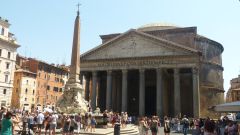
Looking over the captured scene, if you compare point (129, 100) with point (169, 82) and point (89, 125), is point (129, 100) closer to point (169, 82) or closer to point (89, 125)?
point (169, 82)

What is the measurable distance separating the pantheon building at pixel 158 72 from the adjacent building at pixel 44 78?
43.1ft

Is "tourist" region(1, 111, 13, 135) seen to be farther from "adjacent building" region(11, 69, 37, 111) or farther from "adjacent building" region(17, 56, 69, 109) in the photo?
"adjacent building" region(17, 56, 69, 109)

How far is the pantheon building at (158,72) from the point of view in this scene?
32594mm

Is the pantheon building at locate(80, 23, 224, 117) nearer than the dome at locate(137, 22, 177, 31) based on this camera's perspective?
Yes

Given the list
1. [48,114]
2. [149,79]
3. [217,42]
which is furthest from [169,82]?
[48,114]

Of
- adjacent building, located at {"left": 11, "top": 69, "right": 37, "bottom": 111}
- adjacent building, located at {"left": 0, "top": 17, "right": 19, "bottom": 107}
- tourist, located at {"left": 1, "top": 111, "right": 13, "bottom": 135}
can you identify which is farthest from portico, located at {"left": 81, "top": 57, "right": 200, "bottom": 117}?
tourist, located at {"left": 1, "top": 111, "right": 13, "bottom": 135}

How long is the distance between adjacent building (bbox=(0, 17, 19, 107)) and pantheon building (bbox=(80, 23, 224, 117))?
363 inches

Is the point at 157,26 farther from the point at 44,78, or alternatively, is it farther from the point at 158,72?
the point at 44,78

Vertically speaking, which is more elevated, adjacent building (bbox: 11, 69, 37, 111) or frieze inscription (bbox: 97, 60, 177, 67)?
frieze inscription (bbox: 97, 60, 177, 67)

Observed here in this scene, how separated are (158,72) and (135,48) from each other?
4155 millimetres

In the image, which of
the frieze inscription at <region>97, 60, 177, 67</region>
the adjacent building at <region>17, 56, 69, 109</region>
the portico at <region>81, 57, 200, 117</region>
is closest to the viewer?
the portico at <region>81, 57, 200, 117</region>

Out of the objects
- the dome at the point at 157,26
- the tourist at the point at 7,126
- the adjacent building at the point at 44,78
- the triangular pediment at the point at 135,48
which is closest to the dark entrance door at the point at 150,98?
the triangular pediment at the point at 135,48

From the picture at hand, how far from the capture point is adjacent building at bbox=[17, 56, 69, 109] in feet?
160

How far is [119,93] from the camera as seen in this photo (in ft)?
132
